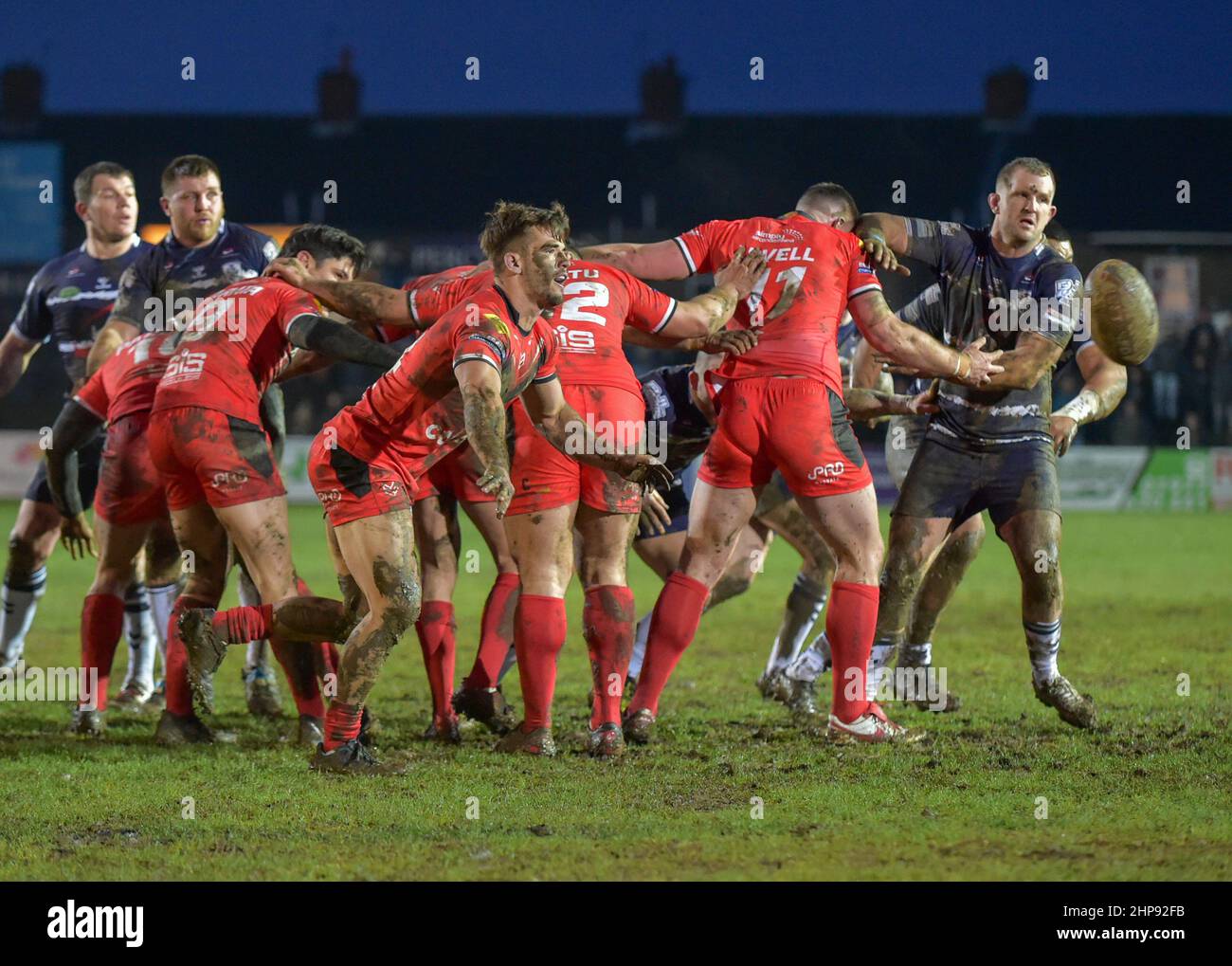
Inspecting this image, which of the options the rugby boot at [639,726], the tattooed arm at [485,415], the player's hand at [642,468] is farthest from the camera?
the rugby boot at [639,726]

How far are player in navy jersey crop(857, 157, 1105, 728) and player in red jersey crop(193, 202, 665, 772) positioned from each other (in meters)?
1.81

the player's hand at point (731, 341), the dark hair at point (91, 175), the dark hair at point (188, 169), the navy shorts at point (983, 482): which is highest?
the dark hair at point (91, 175)

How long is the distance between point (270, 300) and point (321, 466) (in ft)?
3.48

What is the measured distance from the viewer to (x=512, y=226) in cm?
625

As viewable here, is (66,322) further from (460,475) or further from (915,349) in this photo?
(915,349)

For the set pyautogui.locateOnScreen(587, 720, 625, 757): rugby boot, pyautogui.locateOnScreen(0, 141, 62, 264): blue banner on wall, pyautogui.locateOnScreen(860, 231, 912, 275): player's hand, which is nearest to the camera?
pyautogui.locateOnScreen(587, 720, 625, 757): rugby boot

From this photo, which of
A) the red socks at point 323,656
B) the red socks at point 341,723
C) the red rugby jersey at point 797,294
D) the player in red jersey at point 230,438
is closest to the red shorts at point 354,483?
the player in red jersey at point 230,438

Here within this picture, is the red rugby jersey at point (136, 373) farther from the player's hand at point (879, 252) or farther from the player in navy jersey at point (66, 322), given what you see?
the player's hand at point (879, 252)

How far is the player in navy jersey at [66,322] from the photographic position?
9070mm

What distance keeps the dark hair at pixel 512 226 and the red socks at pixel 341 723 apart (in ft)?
6.31

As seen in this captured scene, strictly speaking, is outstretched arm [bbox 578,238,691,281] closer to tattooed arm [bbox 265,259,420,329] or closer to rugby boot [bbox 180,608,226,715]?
tattooed arm [bbox 265,259,420,329]

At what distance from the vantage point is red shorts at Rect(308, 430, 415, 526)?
6.22 meters

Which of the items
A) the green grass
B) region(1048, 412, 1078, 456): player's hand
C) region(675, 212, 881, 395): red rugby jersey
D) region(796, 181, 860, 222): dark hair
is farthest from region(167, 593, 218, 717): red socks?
region(1048, 412, 1078, 456): player's hand

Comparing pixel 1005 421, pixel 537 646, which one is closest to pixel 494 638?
pixel 537 646
